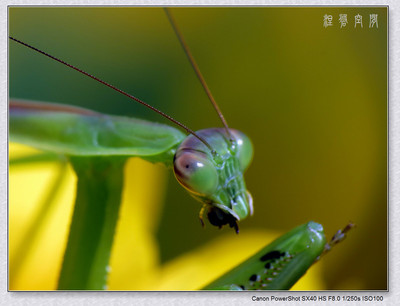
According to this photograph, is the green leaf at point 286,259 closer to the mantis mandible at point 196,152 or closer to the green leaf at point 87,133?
the mantis mandible at point 196,152

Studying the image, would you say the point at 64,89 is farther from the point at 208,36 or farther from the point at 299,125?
the point at 299,125

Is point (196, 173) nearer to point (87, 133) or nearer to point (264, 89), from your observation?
point (87, 133)

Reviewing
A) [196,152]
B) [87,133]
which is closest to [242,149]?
[196,152]

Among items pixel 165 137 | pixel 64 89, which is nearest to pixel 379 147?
pixel 165 137

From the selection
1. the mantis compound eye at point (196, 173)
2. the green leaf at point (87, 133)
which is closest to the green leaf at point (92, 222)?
the green leaf at point (87, 133)

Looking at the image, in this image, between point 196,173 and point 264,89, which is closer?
point 196,173
